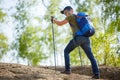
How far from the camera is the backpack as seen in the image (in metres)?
8.87

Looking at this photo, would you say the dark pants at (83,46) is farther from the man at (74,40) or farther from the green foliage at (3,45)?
the green foliage at (3,45)

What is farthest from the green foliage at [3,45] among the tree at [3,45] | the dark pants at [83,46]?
the dark pants at [83,46]

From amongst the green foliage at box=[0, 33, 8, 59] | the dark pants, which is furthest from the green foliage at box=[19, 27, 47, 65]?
the dark pants

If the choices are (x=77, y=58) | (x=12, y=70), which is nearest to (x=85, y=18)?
(x=12, y=70)

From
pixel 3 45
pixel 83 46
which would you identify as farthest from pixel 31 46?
pixel 83 46

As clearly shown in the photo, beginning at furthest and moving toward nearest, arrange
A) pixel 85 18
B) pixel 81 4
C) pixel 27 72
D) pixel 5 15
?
pixel 5 15, pixel 81 4, pixel 27 72, pixel 85 18

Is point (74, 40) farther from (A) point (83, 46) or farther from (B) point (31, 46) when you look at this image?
(B) point (31, 46)

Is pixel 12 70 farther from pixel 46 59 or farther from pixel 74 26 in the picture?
pixel 46 59

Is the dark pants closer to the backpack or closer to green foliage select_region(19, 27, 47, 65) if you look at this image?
the backpack

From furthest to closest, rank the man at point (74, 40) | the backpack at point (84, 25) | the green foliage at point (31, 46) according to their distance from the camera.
Answer: the green foliage at point (31, 46)
the man at point (74, 40)
the backpack at point (84, 25)

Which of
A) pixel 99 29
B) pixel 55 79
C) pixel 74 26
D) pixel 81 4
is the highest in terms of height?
pixel 81 4

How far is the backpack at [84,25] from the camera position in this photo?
29.1 feet

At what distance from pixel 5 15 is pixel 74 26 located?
2514 cm

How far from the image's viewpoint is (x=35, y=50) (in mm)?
33750
